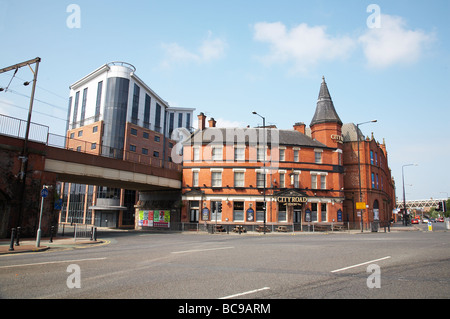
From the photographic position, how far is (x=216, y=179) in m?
38.5

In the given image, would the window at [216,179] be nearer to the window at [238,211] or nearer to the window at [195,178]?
the window at [195,178]

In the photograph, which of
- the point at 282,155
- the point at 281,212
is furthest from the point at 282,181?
the point at 281,212

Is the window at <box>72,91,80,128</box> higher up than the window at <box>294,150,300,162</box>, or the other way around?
the window at <box>72,91,80,128</box>

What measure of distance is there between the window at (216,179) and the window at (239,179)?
192 centimetres

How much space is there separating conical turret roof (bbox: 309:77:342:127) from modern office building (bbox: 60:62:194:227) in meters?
27.6

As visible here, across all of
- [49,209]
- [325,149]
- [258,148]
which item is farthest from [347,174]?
[49,209]

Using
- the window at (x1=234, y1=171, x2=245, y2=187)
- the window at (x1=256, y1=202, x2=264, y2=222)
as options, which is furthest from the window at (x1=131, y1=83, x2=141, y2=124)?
the window at (x1=256, y1=202, x2=264, y2=222)

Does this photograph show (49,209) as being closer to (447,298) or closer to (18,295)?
(18,295)

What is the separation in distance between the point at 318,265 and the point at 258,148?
97.6 ft

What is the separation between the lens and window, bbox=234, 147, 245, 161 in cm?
3884

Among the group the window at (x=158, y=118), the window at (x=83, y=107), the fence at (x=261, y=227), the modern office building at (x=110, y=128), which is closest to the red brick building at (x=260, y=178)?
the fence at (x=261, y=227)

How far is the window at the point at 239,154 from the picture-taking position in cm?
3884

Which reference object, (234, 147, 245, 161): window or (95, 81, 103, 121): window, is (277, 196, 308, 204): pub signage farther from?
(95, 81, 103, 121): window
